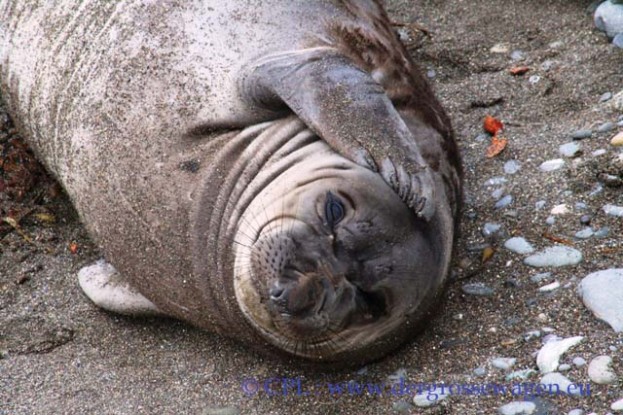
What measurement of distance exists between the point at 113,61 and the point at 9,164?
119cm

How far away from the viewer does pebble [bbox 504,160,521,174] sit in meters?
4.49

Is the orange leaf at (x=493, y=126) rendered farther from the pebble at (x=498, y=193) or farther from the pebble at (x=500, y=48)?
the pebble at (x=500, y=48)

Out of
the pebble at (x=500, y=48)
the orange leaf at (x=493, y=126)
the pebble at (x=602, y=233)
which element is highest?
the pebble at (x=602, y=233)

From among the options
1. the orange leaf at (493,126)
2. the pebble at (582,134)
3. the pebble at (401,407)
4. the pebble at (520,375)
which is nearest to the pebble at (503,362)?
the pebble at (520,375)

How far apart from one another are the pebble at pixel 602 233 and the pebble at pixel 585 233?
0.7 inches

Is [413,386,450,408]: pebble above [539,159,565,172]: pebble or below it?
above

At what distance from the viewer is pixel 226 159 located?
12.7ft

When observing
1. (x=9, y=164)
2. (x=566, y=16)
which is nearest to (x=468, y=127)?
(x=566, y=16)

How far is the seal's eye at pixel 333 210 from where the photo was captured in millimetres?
3520

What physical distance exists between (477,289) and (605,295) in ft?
1.63

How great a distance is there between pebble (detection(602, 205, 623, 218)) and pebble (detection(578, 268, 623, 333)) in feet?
1.18

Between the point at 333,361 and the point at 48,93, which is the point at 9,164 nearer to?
the point at 48,93

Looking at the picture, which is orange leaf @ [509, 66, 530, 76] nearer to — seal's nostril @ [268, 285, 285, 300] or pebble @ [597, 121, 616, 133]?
pebble @ [597, 121, 616, 133]

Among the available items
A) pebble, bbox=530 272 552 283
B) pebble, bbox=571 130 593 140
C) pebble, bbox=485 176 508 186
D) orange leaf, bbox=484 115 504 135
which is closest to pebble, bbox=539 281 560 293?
pebble, bbox=530 272 552 283
